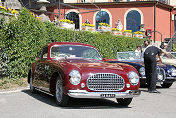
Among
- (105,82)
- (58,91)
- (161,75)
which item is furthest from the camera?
(161,75)

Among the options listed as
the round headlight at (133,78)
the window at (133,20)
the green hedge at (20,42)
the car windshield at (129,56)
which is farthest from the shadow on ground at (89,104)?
the window at (133,20)

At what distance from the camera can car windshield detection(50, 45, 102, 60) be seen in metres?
8.15

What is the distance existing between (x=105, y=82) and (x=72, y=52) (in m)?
1.89

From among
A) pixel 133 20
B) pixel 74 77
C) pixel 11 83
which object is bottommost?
pixel 11 83

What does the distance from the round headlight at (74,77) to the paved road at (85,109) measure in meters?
0.61

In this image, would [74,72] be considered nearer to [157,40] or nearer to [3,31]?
[3,31]

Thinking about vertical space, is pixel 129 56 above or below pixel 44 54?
below

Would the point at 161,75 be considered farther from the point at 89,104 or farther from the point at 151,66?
the point at 89,104

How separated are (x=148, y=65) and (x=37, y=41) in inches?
199

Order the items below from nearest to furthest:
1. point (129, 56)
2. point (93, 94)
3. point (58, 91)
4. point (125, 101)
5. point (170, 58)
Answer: point (93, 94) → point (58, 91) → point (125, 101) → point (129, 56) → point (170, 58)

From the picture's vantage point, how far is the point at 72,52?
8195 mm

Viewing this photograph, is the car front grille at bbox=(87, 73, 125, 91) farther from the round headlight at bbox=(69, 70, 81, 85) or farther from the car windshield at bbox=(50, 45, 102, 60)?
the car windshield at bbox=(50, 45, 102, 60)

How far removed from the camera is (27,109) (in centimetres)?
664

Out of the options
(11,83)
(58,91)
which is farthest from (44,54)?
(11,83)
